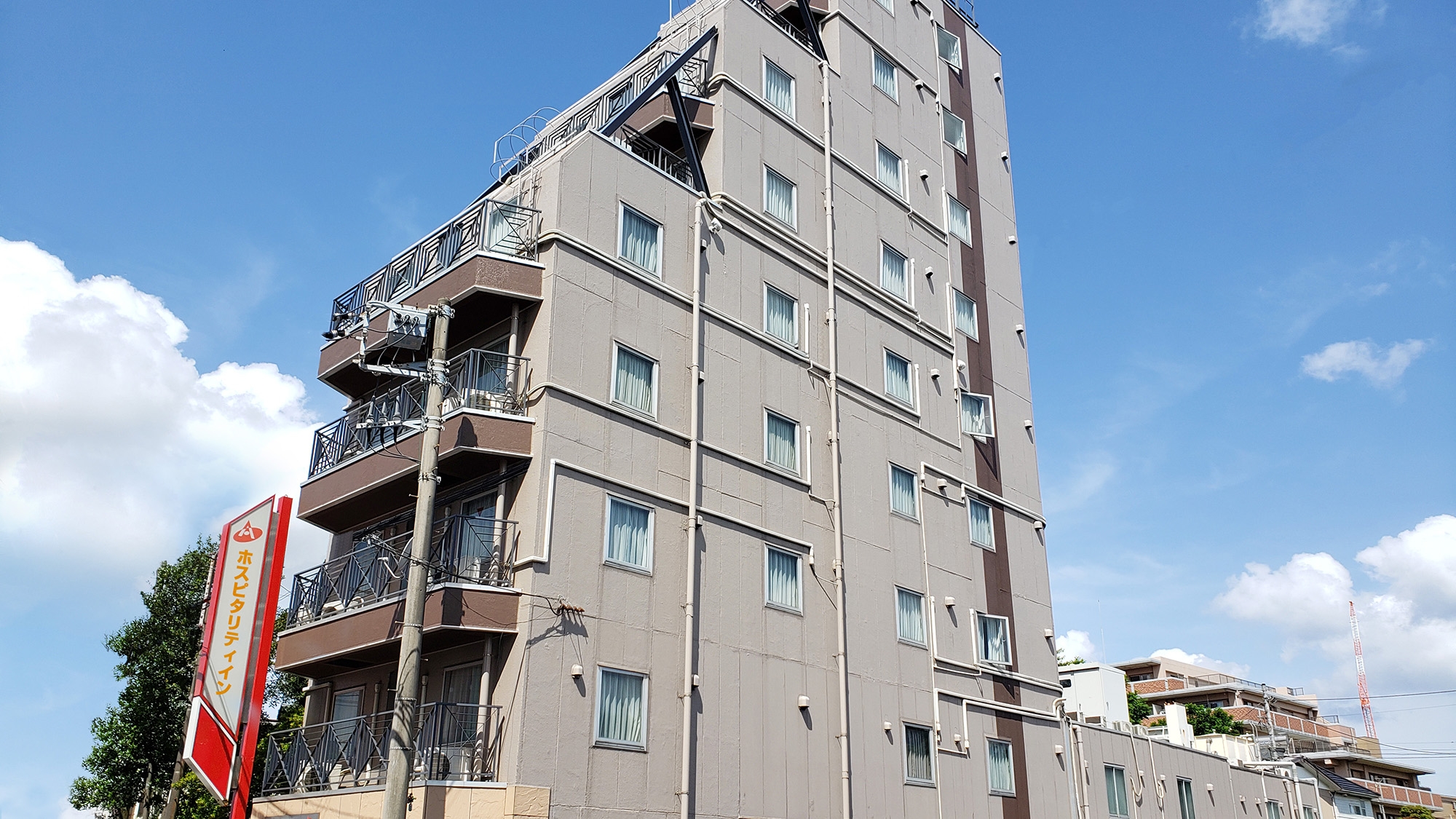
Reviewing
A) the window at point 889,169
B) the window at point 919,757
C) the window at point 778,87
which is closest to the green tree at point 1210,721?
the window at point 889,169

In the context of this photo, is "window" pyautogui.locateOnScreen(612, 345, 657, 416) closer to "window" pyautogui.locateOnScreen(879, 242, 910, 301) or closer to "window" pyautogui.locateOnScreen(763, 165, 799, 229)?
"window" pyautogui.locateOnScreen(763, 165, 799, 229)

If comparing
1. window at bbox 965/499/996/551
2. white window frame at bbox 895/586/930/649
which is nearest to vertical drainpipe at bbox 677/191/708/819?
white window frame at bbox 895/586/930/649

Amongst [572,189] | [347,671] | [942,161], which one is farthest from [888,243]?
[347,671]

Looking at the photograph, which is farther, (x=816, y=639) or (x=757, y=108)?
(x=757, y=108)

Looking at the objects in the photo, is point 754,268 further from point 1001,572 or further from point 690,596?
point 1001,572

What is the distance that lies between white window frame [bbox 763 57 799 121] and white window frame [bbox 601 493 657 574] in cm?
1417

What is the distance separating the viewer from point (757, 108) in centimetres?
3366

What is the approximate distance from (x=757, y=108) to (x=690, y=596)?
50.0 ft

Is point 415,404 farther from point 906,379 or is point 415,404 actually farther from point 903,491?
point 906,379

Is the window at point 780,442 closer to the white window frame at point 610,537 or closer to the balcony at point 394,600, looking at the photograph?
the white window frame at point 610,537

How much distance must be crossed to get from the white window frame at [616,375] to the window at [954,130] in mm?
19707

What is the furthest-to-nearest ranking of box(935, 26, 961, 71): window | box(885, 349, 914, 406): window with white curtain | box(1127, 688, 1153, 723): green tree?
box(1127, 688, 1153, 723): green tree → box(935, 26, 961, 71): window → box(885, 349, 914, 406): window with white curtain

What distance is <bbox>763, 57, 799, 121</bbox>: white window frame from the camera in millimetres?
34375

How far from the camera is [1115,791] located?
1516 inches
